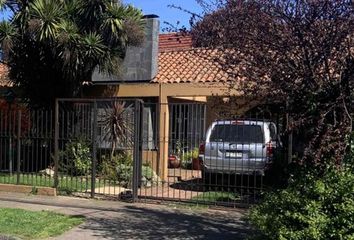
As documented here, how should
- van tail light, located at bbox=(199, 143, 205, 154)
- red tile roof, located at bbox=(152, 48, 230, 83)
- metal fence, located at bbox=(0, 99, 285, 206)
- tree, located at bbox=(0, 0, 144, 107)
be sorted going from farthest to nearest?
red tile roof, located at bbox=(152, 48, 230, 83) → tree, located at bbox=(0, 0, 144, 107) → van tail light, located at bbox=(199, 143, 205, 154) → metal fence, located at bbox=(0, 99, 285, 206)

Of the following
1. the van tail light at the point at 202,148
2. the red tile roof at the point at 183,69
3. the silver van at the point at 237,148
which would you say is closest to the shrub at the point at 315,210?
the silver van at the point at 237,148

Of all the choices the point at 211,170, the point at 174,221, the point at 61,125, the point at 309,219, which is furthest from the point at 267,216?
the point at 61,125

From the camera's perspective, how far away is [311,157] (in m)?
6.76

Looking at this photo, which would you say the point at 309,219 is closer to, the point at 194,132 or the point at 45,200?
the point at 194,132

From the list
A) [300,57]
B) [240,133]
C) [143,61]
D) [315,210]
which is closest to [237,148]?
[240,133]

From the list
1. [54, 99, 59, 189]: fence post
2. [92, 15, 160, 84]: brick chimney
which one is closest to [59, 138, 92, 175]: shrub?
[54, 99, 59, 189]: fence post

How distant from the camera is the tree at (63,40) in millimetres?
15555

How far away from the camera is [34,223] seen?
9477 mm

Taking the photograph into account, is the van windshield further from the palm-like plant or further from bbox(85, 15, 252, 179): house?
bbox(85, 15, 252, 179): house

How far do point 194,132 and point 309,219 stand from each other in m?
5.97

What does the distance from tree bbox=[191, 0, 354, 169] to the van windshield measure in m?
4.13

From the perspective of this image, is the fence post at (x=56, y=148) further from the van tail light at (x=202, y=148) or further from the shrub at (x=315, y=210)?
the shrub at (x=315, y=210)

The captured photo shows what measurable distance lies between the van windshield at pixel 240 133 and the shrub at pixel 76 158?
3511mm

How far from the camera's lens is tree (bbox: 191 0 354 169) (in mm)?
6445
